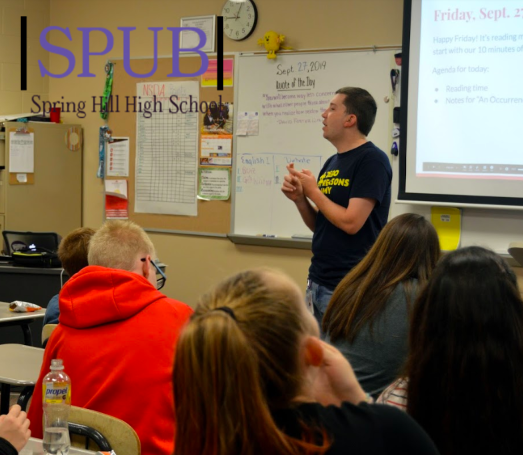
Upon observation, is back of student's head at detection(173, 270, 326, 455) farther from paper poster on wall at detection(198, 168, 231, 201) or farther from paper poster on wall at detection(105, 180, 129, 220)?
paper poster on wall at detection(105, 180, 129, 220)

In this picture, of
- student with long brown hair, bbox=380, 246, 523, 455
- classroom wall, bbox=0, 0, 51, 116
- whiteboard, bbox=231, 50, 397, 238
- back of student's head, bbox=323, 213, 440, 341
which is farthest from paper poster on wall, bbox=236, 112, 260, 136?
student with long brown hair, bbox=380, 246, 523, 455

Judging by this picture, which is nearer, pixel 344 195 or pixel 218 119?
pixel 344 195

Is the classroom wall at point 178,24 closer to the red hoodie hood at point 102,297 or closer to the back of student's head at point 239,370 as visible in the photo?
the red hoodie hood at point 102,297

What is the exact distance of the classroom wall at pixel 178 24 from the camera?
14.9 ft

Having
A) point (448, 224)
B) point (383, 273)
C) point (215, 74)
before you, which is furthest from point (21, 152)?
point (383, 273)

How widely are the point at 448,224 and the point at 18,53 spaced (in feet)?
12.6

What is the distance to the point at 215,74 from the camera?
16.7ft

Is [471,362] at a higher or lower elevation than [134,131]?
lower

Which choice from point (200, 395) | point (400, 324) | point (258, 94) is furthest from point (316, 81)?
point (200, 395)

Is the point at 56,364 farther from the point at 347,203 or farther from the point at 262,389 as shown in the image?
the point at 347,203

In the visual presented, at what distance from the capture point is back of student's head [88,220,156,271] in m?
2.17

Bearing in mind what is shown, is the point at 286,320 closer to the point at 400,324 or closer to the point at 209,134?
the point at 400,324

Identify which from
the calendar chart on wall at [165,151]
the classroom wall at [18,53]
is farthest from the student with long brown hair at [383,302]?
the classroom wall at [18,53]

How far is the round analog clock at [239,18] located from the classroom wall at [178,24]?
0.15 ft
